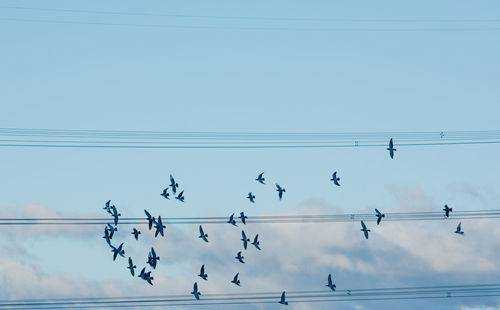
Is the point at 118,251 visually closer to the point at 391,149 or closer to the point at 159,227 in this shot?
the point at 159,227

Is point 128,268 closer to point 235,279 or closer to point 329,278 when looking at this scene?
point 235,279

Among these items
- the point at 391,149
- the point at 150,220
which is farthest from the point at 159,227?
the point at 391,149

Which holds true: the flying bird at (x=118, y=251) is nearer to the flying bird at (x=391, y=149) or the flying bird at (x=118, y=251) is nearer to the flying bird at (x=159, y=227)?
the flying bird at (x=159, y=227)

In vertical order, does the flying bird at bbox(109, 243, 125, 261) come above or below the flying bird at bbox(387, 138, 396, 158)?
below

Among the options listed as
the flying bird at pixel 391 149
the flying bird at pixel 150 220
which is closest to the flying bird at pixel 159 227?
the flying bird at pixel 150 220

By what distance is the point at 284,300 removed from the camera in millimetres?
187875

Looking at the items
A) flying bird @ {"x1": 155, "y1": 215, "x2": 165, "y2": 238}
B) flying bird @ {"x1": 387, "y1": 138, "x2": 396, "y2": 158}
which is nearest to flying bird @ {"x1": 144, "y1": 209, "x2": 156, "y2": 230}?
flying bird @ {"x1": 155, "y1": 215, "x2": 165, "y2": 238}

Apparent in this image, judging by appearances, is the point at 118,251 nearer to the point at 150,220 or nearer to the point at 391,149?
the point at 150,220

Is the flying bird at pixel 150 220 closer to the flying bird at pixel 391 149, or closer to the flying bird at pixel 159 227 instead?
the flying bird at pixel 159 227

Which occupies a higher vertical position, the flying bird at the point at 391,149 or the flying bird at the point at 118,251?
the flying bird at the point at 391,149

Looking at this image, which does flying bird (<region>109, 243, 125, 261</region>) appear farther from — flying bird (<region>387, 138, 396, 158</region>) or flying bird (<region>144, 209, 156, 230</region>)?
flying bird (<region>387, 138, 396, 158</region>)

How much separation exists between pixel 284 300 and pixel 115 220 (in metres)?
34.0

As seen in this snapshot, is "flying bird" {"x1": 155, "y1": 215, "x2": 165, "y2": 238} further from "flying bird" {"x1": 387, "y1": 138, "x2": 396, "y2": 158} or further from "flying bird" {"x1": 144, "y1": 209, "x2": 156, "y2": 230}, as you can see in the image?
"flying bird" {"x1": 387, "y1": 138, "x2": 396, "y2": 158}

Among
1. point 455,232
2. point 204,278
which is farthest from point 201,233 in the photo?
point 455,232
